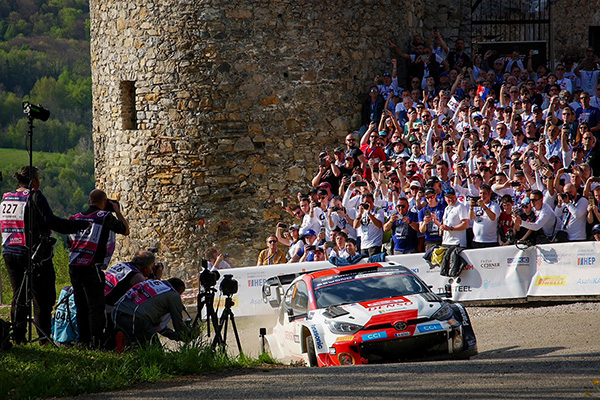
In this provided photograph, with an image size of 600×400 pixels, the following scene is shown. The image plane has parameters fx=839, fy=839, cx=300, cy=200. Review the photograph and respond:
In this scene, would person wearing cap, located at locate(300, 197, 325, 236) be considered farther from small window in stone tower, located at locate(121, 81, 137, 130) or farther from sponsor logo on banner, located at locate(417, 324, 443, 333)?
sponsor logo on banner, located at locate(417, 324, 443, 333)

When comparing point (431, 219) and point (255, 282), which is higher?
point (431, 219)

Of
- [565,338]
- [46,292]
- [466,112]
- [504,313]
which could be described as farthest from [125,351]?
[466,112]

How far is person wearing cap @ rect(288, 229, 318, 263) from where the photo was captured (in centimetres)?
1636

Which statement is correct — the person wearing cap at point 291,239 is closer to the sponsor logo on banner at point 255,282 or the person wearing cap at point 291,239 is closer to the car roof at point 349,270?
the sponsor logo on banner at point 255,282

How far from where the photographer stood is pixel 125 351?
9211 millimetres

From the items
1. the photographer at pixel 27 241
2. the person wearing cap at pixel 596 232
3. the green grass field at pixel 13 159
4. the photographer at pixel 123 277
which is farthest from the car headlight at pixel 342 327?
the green grass field at pixel 13 159

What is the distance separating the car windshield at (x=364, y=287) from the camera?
10742 millimetres

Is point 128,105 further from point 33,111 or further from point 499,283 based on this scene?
point 33,111

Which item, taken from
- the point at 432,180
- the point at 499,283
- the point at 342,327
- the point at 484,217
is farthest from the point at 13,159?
the point at 342,327

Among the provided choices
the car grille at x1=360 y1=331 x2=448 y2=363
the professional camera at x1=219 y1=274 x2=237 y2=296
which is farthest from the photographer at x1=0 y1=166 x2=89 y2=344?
the car grille at x1=360 y1=331 x2=448 y2=363

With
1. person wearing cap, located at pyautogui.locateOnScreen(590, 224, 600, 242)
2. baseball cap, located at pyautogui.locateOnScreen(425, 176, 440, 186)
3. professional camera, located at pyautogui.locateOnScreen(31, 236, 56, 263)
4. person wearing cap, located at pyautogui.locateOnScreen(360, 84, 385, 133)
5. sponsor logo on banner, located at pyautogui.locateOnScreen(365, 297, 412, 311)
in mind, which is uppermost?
person wearing cap, located at pyautogui.locateOnScreen(360, 84, 385, 133)

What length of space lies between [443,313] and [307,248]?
21.4 ft

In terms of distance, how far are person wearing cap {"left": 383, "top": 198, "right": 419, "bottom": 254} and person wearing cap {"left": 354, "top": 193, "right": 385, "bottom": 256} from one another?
519mm

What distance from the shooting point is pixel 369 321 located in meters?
9.94
